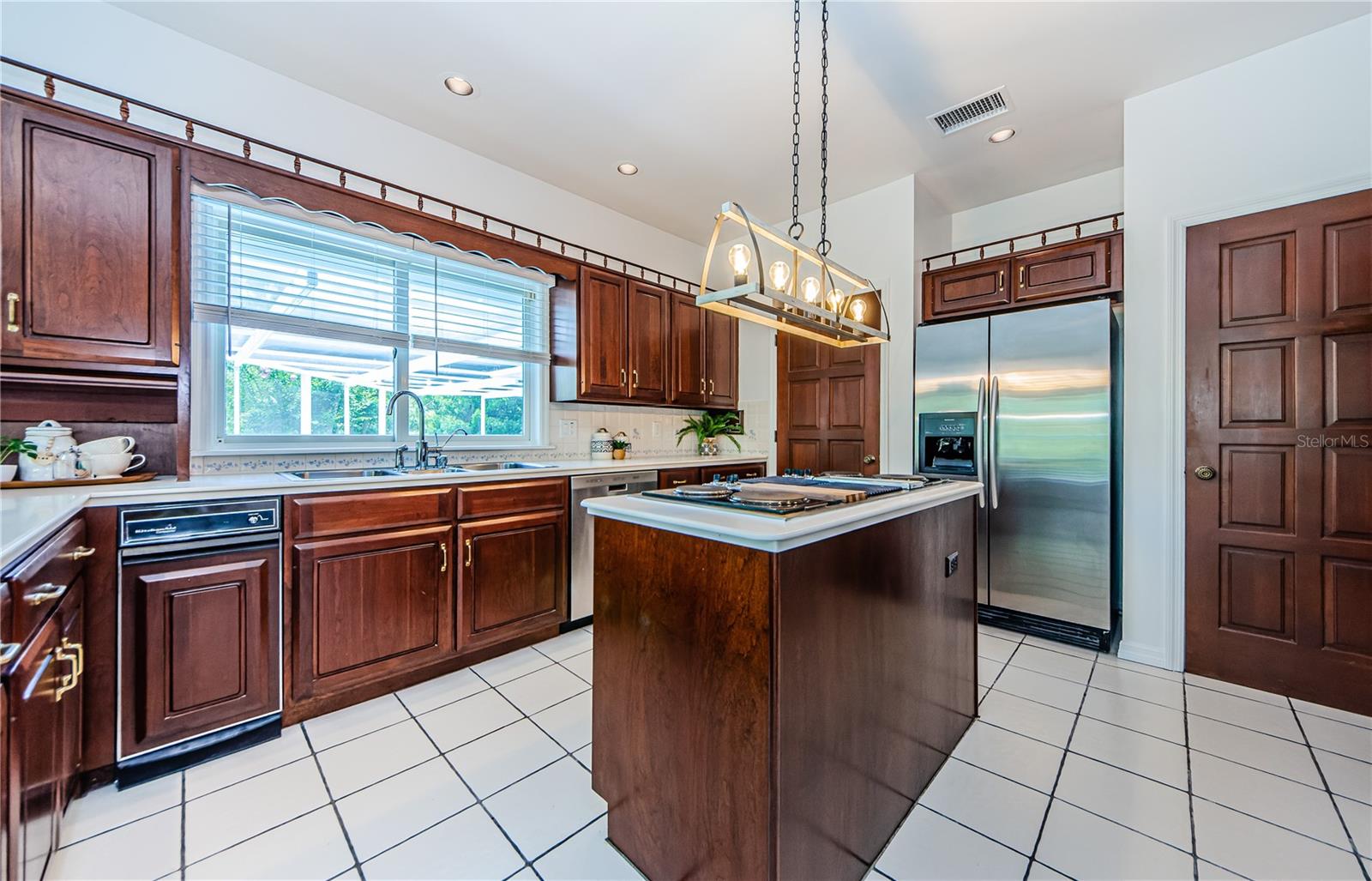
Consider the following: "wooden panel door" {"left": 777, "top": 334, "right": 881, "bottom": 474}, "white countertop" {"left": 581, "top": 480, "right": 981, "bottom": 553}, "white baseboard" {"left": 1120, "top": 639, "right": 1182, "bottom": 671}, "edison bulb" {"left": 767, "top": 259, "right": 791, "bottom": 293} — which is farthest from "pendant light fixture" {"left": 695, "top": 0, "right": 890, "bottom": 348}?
"white baseboard" {"left": 1120, "top": 639, "right": 1182, "bottom": 671}

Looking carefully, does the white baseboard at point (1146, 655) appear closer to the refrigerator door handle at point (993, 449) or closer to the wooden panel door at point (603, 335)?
the refrigerator door handle at point (993, 449)

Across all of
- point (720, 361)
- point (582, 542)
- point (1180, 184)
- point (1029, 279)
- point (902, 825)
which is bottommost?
point (902, 825)

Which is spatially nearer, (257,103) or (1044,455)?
(257,103)

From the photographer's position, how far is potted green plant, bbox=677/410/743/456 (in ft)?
14.7

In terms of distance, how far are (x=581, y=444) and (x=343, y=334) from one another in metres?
1.63

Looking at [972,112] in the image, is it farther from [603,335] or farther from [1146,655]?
[1146,655]

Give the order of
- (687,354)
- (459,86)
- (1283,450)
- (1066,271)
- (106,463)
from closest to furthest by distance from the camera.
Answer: (106,463)
(1283,450)
(459,86)
(1066,271)
(687,354)

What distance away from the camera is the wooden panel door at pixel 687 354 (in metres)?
4.05

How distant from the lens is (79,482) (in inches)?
71.1

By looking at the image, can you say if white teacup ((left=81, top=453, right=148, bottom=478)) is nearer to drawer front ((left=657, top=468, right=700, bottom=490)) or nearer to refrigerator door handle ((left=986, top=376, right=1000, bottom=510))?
drawer front ((left=657, top=468, right=700, bottom=490))

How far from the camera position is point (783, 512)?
1.27 meters

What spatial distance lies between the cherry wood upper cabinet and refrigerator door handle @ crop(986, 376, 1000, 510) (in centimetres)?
53

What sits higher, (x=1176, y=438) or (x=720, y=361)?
(x=720, y=361)

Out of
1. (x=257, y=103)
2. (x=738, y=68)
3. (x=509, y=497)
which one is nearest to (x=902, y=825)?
(x=509, y=497)
